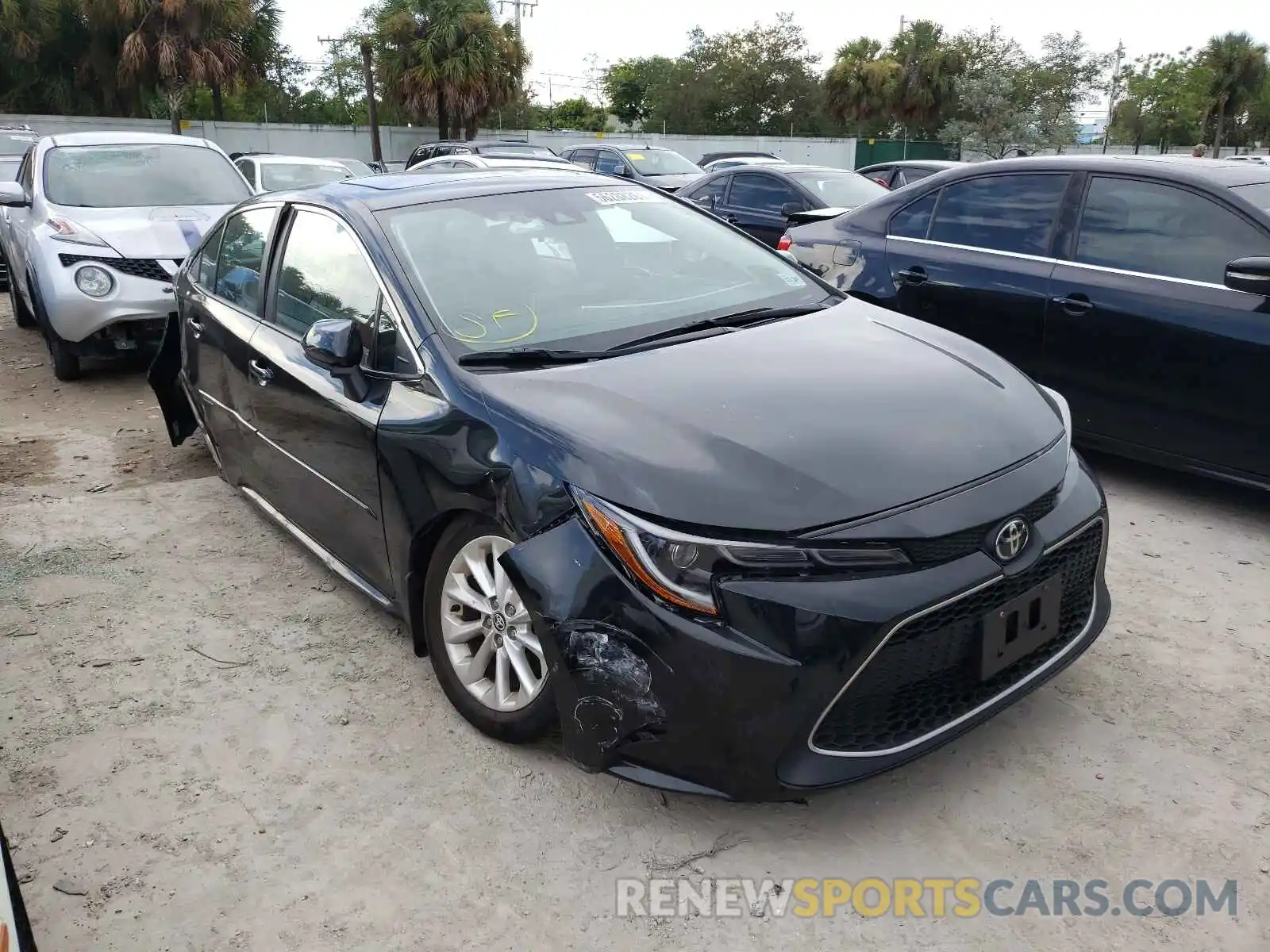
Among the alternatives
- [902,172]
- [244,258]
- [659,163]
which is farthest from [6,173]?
[902,172]

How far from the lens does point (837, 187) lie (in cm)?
1072

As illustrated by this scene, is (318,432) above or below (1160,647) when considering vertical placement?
above

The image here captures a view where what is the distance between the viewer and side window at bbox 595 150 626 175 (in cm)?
1687

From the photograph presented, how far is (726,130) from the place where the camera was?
54.6 m

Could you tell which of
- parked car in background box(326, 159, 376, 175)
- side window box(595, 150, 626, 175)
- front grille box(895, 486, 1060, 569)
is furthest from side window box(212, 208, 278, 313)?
side window box(595, 150, 626, 175)

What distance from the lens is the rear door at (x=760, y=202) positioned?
10.5 m

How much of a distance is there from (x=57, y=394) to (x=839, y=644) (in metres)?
6.77

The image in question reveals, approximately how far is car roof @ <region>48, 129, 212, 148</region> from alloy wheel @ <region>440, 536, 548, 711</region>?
256 inches

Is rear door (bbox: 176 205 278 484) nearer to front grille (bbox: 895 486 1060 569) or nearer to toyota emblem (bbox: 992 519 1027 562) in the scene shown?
front grille (bbox: 895 486 1060 569)

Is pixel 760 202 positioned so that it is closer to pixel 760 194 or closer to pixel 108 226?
→ pixel 760 194

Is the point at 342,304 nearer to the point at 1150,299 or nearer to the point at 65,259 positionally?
the point at 1150,299

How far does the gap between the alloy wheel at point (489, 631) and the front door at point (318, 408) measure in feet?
1.34

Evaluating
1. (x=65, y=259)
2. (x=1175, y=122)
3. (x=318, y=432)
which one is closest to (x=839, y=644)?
(x=318, y=432)

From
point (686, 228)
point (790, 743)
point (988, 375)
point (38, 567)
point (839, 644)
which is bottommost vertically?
point (38, 567)
